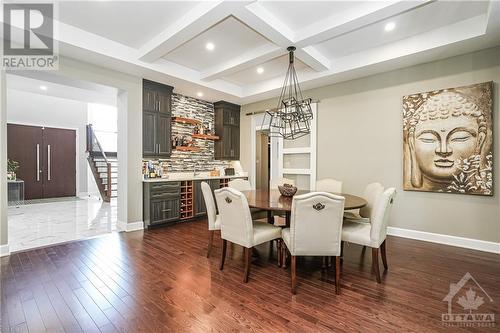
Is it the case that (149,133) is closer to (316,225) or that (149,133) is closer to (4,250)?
(4,250)

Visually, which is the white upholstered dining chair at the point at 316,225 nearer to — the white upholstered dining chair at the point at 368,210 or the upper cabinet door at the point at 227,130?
the white upholstered dining chair at the point at 368,210

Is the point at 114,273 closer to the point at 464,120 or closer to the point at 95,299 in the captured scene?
the point at 95,299

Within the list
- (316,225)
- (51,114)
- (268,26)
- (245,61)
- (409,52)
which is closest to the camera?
(316,225)

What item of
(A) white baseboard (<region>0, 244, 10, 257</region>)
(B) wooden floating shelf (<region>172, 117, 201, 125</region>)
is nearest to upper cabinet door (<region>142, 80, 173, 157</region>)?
(B) wooden floating shelf (<region>172, 117, 201, 125</region>)

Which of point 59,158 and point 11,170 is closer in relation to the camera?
point 11,170

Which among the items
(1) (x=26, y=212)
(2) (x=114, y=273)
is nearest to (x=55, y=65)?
(2) (x=114, y=273)

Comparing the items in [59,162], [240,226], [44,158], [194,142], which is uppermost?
[194,142]

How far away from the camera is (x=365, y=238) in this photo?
2.47 meters

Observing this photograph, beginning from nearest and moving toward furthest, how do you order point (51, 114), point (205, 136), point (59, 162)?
point (205, 136)
point (51, 114)
point (59, 162)

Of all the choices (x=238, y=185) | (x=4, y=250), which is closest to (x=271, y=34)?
(x=238, y=185)

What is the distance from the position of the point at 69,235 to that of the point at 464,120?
21.0 ft

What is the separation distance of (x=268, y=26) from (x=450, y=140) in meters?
3.11

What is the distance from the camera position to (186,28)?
298 centimetres

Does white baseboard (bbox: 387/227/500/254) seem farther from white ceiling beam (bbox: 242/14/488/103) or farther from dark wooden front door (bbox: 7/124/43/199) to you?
dark wooden front door (bbox: 7/124/43/199)
